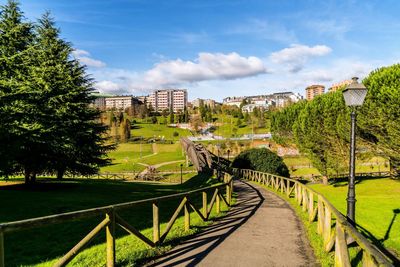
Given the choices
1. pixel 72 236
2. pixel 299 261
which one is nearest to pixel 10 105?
pixel 72 236

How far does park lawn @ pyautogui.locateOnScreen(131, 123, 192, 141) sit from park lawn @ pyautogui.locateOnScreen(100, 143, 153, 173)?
2169cm

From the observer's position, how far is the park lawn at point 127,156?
77.4 m

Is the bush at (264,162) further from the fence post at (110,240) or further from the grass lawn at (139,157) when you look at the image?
the fence post at (110,240)

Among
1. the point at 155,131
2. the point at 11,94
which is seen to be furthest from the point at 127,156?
the point at 11,94

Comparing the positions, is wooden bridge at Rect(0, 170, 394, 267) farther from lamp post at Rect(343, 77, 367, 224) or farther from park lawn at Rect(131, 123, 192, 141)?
park lawn at Rect(131, 123, 192, 141)

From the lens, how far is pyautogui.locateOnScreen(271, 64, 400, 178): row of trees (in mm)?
23062

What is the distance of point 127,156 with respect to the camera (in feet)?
323

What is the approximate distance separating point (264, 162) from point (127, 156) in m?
63.8

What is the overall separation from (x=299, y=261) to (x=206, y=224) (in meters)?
4.29

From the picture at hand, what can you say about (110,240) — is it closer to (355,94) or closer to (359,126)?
(355,94)

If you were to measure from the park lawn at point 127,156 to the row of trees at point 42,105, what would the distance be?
4771cm

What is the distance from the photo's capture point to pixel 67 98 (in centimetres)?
2484

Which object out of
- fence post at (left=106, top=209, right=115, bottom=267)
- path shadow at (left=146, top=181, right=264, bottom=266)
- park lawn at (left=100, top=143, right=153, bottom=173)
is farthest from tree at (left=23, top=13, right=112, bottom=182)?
park lawn at (left=100, top=143, right=153, bottom=173)

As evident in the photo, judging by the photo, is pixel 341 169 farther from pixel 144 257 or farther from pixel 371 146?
pixel 144 257
